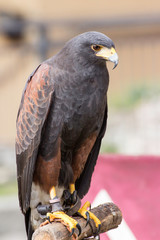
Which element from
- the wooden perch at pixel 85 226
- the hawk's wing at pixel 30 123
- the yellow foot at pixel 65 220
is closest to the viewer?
the wooden perch at pixel 85 226

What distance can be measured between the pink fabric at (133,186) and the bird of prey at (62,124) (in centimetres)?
70

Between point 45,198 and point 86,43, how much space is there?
3.09ft

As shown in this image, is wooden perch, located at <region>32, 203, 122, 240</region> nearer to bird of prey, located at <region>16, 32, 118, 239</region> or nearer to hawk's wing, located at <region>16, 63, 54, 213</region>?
bird of prey, located at <region>16, 32, 118, 239</region>

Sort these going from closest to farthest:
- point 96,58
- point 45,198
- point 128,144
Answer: point 96,58, point 45,198, point 128,144

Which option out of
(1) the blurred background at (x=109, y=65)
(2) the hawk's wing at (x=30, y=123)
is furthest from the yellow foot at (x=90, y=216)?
(1) the blurred background at (x=109, y=65)

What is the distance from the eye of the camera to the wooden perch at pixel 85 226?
259 cm

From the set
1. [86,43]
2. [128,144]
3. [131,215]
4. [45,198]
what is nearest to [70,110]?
[86,43]

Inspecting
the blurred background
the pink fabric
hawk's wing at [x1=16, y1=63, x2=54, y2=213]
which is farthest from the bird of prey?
the blurred background

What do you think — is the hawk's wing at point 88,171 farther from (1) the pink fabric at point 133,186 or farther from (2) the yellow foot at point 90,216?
(1) the pink fabric at point 133,186

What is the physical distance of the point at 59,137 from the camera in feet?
9.24

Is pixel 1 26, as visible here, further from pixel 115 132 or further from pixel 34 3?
pixel 115 132

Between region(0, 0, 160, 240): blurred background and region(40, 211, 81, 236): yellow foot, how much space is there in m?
3.77

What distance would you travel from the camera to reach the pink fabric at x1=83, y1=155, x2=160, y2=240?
11.8 ft

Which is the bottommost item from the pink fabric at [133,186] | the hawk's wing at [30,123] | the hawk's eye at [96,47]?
the pink fabric at [133,186]
